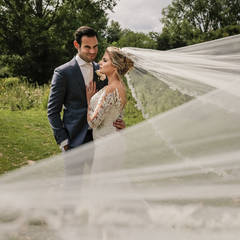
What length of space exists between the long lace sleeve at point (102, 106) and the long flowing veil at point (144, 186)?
100 cm

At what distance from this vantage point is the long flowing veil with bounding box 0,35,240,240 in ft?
5.81

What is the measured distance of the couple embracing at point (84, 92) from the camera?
10.4 ft

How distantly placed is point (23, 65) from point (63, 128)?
19129 mm

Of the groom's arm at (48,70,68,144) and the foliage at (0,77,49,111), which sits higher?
the groom's arm at (48,70,68,144)

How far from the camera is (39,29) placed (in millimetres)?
21047

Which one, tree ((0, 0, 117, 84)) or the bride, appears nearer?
the bride

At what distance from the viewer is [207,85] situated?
2.49 meters

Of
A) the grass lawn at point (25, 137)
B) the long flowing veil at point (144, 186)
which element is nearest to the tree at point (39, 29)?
the grass lawn at point (25, 137)

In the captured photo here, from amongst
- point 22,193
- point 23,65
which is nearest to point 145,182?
point 22,193

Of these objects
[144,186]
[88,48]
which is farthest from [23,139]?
[144,186]

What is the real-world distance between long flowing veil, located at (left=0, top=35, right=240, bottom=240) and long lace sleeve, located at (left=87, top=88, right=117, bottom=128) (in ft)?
3.29

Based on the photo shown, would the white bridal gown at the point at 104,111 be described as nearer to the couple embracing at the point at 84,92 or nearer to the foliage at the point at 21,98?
the couple embracing at the point at 84,92

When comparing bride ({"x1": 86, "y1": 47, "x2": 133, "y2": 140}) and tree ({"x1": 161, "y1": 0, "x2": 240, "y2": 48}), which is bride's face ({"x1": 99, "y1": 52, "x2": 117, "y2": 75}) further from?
tree ({"x1": 161, "y1": 0, "x2": 240, "y2": 48})

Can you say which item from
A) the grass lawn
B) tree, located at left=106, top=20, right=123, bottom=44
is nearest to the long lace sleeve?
the grass lawn
